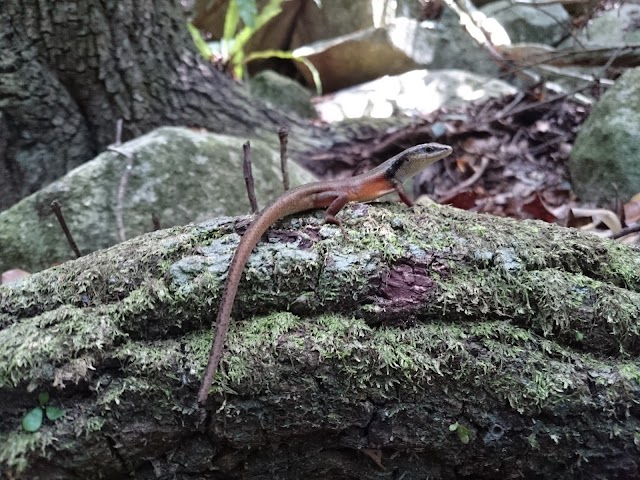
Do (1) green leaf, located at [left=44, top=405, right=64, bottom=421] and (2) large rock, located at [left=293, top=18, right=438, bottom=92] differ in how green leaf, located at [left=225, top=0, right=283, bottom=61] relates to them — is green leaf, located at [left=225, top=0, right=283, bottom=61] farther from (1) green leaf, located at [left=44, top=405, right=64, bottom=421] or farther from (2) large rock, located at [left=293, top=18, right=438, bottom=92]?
(1) green leaf, located at [left=44, top=405, right=64, bottom=421]

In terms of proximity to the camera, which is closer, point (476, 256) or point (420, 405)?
point (420, 405)

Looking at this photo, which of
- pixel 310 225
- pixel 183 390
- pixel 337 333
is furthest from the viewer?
pixel 310 225

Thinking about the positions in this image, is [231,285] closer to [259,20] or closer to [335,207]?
[335,207]

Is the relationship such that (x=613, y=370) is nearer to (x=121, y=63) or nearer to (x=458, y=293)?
(x=458, y=293)

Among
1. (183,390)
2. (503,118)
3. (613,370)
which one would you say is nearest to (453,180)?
(503,118)

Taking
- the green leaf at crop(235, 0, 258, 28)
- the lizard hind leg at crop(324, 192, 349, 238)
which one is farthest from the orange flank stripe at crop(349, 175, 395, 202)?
the green leaf at crop(235, 0, 258, 28)

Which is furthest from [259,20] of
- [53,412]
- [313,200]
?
[53,412]

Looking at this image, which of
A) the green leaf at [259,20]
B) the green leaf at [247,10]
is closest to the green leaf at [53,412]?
the green leaf at [247,10]
